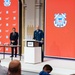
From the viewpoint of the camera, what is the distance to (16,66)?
2275 mm

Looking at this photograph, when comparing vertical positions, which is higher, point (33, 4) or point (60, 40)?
point (33, 4)

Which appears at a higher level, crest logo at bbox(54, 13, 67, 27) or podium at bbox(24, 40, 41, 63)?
crest logo at bbox(54, 13, 67, 27)

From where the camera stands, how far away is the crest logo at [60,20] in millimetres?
10172

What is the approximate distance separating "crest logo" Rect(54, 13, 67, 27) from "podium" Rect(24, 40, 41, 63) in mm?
1968

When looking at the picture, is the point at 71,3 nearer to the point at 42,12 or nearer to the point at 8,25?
the point at 42,12

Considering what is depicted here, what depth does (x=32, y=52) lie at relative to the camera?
855 centimetres

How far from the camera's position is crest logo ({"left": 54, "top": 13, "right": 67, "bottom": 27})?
1017 centimetres

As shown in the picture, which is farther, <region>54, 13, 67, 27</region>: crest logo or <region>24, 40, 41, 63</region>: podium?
<region>54, 13, 67, 27</region>: crest logo

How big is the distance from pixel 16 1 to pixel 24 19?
100cm

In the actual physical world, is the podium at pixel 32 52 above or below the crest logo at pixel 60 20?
below

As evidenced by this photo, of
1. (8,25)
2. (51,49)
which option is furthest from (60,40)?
(8,25)

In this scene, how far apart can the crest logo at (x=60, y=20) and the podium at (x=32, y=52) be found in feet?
6.46

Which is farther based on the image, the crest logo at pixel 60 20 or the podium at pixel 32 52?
the crest logo at pixel 60 20

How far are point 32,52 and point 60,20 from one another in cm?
246
